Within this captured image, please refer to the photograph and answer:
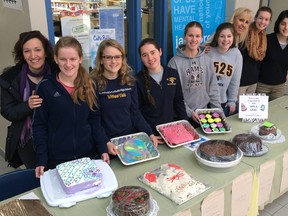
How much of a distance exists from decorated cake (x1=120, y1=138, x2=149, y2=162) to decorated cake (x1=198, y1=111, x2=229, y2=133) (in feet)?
1.71

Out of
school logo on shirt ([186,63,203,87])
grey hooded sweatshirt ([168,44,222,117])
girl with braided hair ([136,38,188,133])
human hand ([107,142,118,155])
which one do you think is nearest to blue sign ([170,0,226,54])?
grey hooded sweatshirt ([168,44,222,117])

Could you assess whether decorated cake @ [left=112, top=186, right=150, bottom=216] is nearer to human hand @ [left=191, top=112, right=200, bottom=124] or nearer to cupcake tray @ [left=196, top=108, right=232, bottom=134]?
cupcake tray @ [left=196, top=108, right=232, bottom=134]

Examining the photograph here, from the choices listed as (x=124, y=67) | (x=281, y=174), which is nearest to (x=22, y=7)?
(x=124, y=67)

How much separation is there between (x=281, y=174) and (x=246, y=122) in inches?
20.8

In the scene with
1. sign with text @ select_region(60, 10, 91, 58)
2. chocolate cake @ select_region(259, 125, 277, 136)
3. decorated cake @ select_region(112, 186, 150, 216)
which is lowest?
decorated cake @ select_region(112, 186, 150, 216)

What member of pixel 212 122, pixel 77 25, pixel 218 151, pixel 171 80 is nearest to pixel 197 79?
pixel 171 80

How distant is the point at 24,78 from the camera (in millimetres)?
1938

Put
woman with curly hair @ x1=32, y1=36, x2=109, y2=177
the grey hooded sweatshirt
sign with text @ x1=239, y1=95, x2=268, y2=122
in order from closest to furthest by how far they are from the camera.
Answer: woman with curly hair @ x1=32, y1=36, x2=109, y2=177, sign with text @ x1=239, y1=95, x2=268, y2=122, the grey hooded sweatshirt

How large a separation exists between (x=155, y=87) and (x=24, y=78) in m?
0.90

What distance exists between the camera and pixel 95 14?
9.10 ft

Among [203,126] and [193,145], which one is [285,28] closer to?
[203,126]

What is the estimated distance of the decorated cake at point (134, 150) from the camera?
1.80 m

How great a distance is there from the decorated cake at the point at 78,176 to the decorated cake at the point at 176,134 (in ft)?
2.05

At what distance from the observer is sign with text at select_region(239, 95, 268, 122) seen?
7.75ft
